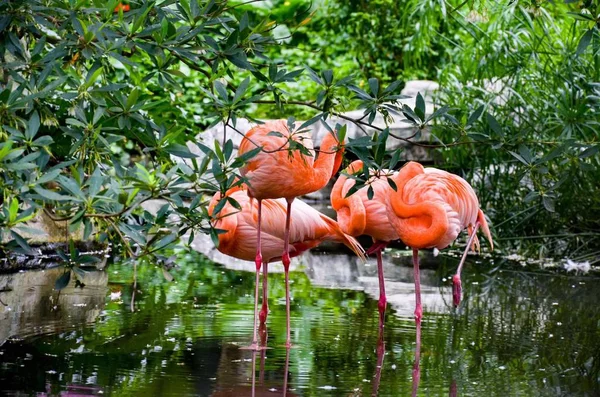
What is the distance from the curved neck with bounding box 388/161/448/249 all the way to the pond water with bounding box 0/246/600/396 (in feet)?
1.57

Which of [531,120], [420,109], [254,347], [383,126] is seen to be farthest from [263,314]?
[383,126]

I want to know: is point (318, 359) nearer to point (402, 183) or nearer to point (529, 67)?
point (402, 183)

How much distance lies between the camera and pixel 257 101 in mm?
3045

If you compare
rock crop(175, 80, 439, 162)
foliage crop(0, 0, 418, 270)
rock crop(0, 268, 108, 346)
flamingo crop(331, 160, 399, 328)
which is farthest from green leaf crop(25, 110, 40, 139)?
rock crop(175, 80, 439, 162)

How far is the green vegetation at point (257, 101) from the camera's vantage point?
285 cm

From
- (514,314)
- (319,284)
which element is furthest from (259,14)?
(514,314)

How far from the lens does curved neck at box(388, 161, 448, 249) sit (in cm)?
414

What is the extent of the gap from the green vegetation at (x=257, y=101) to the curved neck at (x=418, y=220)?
1.30 feet

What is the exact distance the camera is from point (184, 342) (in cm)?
405

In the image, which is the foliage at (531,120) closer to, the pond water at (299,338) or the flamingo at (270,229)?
the pond water at (299,338)

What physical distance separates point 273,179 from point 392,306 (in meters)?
1.47

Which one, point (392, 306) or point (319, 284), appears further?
point (319, 284)

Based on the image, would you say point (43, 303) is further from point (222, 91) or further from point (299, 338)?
point (222, 91)

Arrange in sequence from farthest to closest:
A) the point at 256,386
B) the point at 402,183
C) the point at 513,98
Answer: the point at 513,98 < the point at 402,183 < the point at 256,386
